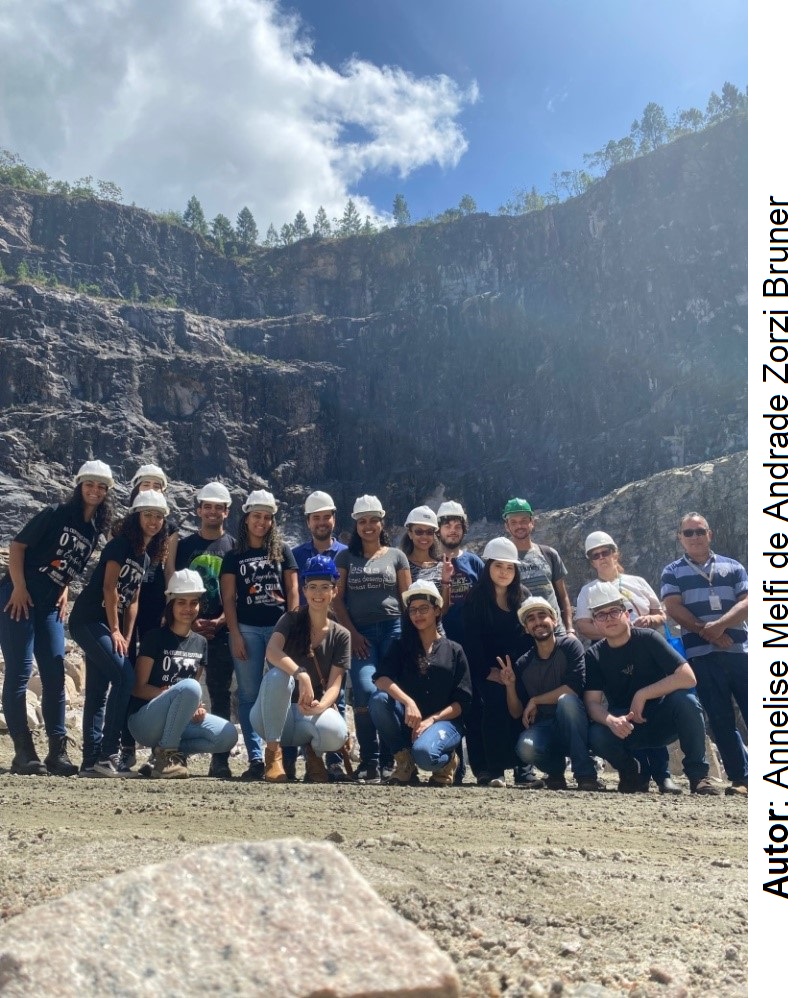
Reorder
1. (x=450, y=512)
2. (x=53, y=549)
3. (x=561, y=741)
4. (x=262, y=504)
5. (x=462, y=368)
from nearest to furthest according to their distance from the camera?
(x=561, y=741), (x=53, y=549), (x=262, y=504), (x=450, y=512), (x=462, y=368)

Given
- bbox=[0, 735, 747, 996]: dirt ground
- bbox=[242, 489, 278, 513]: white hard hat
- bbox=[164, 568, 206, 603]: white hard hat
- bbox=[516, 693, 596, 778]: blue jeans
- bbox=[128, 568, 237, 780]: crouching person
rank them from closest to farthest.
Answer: bbox=[0, 735, 747, 996]: dirt ground
bbox=[516, 693, 596, 778]: blue jeans
bbox=[128, 568, 237, 780]: crouching person
bbox=[164, 568, 206, 603]: white hard hat
bbox=[242, 489, 278, 513]: white hard hat

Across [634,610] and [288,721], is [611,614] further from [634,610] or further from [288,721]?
[288,721]

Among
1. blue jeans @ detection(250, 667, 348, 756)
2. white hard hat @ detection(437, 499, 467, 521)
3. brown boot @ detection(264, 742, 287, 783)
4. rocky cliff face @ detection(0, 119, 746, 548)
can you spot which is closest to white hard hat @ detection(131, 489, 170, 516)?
blue jeans @ detection(250, 667, 348, 756)

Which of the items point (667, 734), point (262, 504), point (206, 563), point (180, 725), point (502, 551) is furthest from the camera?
point (206, 563)

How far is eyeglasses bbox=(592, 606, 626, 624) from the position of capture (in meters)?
5.77

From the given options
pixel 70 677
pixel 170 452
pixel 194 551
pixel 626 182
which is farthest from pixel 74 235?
pixel 194 551

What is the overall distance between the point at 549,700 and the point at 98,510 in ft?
10.8

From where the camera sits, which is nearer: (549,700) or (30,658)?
(549,700)

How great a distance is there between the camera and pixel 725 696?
6113 mm

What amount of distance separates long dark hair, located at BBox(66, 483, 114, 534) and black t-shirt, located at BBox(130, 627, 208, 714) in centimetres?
81

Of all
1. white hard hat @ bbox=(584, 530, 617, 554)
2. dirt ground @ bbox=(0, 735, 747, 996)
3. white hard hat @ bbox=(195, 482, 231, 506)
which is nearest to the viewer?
dirt ground @ bbox=(0, 735, 747, 996)

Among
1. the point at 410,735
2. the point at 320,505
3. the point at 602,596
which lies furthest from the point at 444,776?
the point at 320,505

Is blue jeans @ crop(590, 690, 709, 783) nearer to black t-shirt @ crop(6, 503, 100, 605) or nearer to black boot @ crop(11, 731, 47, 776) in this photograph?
black t-shirt @ crop(6, 503, 100, 605)

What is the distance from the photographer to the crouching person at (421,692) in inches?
231
